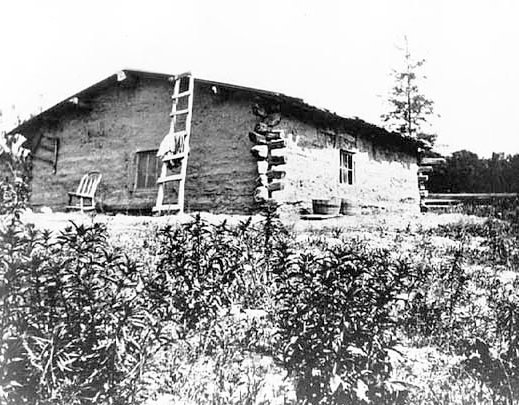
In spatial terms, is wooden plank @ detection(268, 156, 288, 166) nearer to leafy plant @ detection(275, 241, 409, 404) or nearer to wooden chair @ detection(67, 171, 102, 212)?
wooden chair @ detection(67, 171, 102, 212)

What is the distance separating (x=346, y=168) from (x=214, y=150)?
3931mm

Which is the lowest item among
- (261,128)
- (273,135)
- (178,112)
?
(273,135)

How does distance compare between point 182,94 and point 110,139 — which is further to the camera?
point 110,139

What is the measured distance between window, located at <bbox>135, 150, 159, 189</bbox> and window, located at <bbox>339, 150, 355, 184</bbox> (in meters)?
4.77

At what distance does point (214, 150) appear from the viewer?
44.2 feet

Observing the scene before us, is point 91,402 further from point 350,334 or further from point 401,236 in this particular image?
point 401,236

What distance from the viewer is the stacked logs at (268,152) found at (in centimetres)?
1259

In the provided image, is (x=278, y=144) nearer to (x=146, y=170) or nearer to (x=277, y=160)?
(x=277, y=160)

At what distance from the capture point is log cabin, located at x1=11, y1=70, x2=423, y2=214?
12.9 metres

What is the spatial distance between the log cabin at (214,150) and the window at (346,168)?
27 millimetres

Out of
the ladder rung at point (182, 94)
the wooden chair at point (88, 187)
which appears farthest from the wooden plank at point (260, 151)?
the wooden chair at point (88, 187)

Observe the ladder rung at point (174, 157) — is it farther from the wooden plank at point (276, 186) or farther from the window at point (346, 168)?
the window at point (346, 168)

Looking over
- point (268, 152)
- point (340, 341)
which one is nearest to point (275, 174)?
point (268, 152)

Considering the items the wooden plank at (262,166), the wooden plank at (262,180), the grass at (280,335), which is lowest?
the grass at (280,335)
